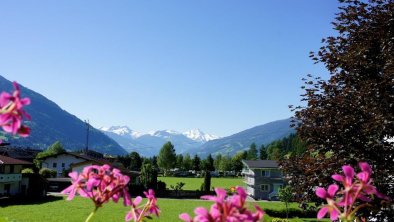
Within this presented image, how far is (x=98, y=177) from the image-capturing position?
65.3 inches

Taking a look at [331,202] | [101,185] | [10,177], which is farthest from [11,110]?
[10,177]

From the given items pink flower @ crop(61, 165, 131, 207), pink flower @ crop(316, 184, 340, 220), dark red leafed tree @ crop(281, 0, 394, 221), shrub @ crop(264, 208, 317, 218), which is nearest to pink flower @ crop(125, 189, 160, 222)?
pink flower @ crop(61, 165, 131, 207)

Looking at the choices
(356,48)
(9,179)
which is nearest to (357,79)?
(356,48)

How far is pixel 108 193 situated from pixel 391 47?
41.7ft

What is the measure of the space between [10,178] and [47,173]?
19.8 m

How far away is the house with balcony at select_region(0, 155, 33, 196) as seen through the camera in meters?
52.0

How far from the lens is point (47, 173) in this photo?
72500 millimetres

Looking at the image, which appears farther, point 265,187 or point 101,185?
point 265,187

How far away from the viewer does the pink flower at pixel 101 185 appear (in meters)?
1.62

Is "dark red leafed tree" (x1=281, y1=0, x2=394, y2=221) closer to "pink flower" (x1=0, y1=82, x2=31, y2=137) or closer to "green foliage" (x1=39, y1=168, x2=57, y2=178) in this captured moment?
"pink flower" (x1=0, y1=82, x2=31, y2=137)

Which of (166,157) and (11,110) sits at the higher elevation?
(166,157)

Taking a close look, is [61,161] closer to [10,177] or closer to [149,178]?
[149,178]

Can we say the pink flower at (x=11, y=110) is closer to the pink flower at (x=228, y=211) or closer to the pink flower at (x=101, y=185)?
the pink flower at (x=101, y=185)

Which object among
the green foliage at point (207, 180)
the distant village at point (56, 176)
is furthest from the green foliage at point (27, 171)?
the green foliage at point (207, 180)
